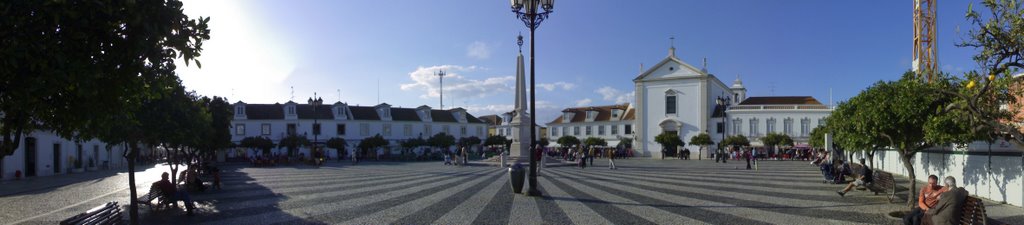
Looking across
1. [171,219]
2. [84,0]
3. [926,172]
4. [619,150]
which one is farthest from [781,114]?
[84,0]

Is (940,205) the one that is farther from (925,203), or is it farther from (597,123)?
(597,123)

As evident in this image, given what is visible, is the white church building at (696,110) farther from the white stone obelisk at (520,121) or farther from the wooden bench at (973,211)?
the wooden bench at (973,211)

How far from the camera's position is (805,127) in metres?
57.5

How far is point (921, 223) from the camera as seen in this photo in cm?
855

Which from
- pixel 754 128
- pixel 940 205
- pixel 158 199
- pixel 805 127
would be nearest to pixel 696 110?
pixel 754 128

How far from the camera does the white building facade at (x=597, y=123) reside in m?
68.9

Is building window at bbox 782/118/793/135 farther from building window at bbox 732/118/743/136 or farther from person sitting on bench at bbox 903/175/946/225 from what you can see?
person sitting on bench at bbox 903/175/946/225

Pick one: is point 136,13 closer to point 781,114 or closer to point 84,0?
point 84,0

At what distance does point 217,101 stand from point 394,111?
36.6 meters

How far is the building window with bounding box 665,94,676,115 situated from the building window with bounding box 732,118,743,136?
6.31 metres

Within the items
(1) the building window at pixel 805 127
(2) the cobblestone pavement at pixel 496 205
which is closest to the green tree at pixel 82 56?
(2) the cobblestone pavement at pixel 496 205

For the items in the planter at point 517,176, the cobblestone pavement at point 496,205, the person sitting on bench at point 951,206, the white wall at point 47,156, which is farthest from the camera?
the white wall at point 47,156

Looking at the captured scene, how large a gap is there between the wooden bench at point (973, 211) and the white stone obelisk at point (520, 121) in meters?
29.4

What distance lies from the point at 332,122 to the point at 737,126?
43114mm
